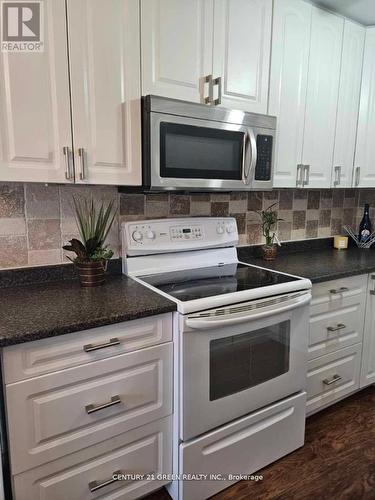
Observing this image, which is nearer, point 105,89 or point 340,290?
point 105,89

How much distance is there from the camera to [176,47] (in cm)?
149

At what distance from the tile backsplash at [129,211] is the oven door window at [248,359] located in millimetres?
733

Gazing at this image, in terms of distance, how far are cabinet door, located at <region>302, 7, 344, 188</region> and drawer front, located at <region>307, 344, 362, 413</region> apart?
1022 millimetres

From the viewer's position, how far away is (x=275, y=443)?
170 cm

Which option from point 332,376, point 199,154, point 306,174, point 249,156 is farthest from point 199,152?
point 332,376

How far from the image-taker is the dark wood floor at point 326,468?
5.08 ft

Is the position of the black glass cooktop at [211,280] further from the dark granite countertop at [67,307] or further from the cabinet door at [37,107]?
the cabinet door at [37,107]

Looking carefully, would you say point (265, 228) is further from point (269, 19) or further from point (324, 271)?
point (269, 19)

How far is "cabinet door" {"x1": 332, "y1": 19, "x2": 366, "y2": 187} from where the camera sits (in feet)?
6.97

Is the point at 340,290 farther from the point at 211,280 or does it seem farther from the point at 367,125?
the point at 367,125

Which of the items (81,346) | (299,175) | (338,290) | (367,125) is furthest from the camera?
(367,125)

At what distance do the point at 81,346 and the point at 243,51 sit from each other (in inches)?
59.7

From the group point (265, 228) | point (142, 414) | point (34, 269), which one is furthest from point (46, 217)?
point (265, 228)

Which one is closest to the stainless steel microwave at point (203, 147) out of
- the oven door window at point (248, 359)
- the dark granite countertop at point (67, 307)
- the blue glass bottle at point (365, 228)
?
the dark granite countertop at point (67, 307)
